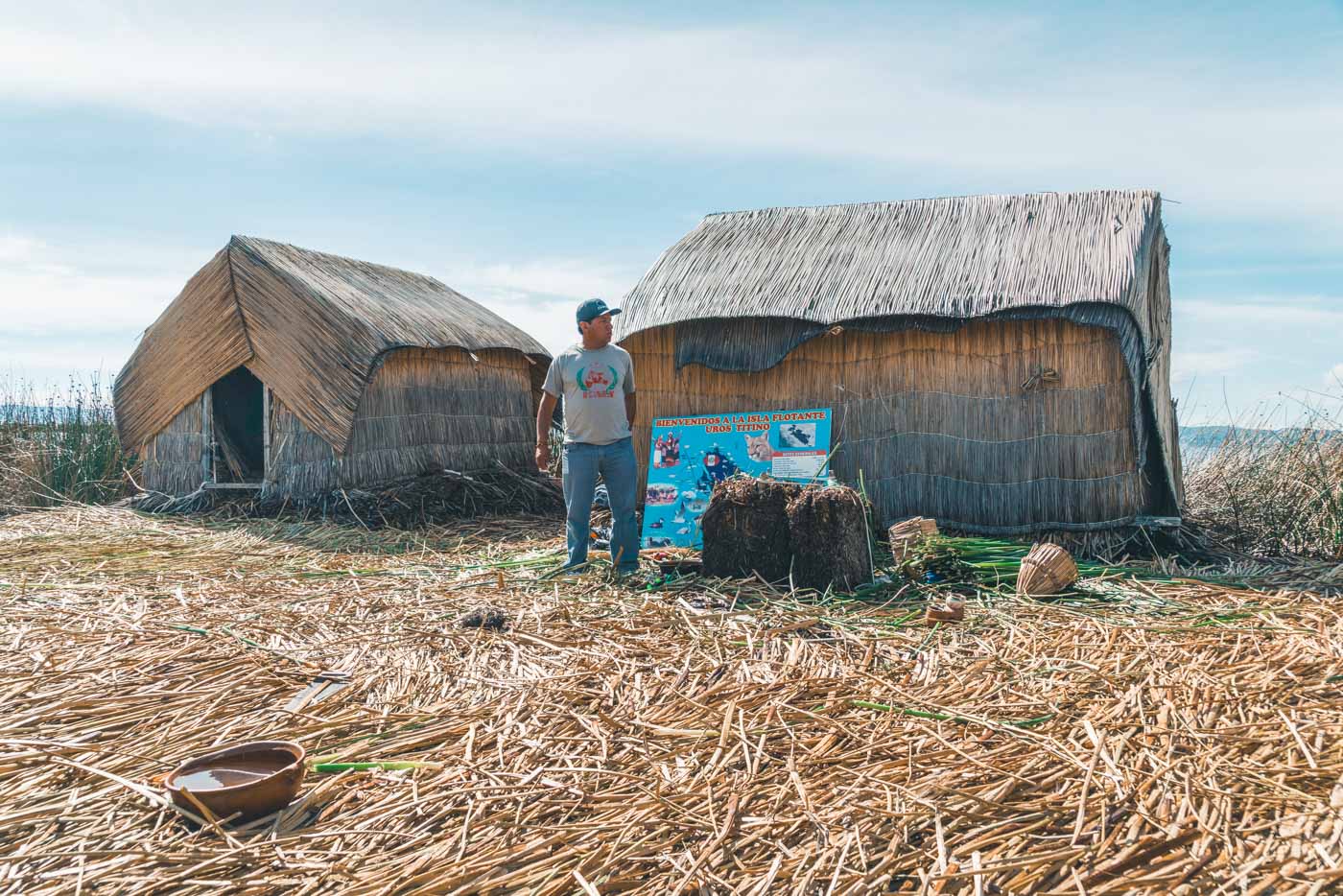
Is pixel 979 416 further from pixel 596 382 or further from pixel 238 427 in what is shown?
pixel 238 427

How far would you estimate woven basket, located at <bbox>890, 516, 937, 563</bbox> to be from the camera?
18.6 feet

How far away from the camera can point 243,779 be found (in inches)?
106

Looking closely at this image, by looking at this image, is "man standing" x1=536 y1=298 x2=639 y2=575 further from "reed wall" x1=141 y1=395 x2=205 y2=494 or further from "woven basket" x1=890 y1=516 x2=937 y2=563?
"reed wall" x1=141 y1=395 x2=205 y2=494

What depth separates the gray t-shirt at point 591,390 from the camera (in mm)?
5934

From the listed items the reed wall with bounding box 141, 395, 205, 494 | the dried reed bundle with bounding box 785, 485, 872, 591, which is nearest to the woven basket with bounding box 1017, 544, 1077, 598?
the dried reed bundle with bounding box 785, 485, 872, 591

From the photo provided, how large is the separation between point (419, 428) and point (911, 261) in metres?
5.28

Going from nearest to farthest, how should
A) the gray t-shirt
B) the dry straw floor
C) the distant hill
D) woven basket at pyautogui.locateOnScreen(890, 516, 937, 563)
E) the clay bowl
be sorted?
1. the dry straw floor
2. the clay bowl
3. woven basket at pyautogui.locateOnScreen(890, 516, 937, 563)
4. the gray t-shirt
5. the distant hill

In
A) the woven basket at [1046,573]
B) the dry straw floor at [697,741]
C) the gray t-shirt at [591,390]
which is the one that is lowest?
the dry straw floor at [697,741]

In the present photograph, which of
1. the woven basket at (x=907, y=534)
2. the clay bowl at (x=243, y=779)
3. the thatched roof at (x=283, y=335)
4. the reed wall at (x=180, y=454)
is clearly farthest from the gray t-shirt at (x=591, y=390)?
the reed wall at (x=180, y=454)

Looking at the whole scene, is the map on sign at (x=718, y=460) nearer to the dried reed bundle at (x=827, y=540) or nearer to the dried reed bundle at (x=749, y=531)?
the dried reed bundle at (x=749, y=531)

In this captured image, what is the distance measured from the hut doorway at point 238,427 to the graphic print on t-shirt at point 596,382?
18.0ft

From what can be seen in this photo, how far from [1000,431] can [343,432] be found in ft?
19.2

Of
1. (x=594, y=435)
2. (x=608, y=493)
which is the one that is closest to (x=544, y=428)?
(x=594, y=435)

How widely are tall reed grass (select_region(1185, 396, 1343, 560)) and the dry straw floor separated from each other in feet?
7.21
